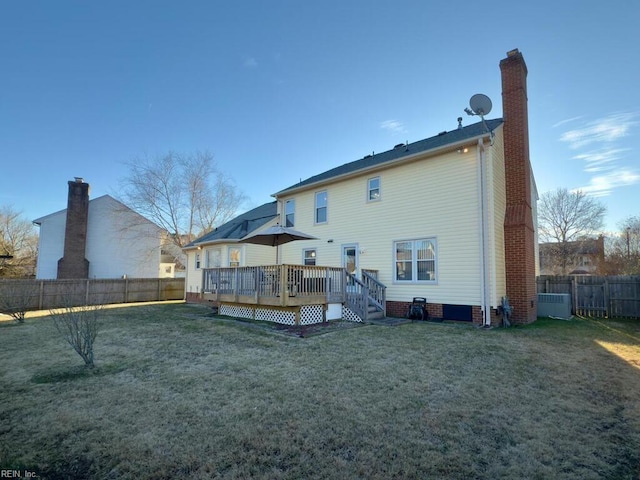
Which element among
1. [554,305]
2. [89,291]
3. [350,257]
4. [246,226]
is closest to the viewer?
[554,305]

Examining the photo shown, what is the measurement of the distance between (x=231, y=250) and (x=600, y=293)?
16.7m

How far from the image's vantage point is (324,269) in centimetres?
998

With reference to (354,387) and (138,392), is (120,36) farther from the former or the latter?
(354,387)

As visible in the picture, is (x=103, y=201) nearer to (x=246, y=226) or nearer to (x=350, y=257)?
(x=246, y=226)

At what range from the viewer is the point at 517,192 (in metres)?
10.4

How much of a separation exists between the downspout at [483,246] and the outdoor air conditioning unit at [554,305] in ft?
13.7

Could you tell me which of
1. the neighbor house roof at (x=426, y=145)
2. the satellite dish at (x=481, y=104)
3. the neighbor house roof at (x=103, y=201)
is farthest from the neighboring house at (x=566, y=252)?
the neighbor house roof at (x=103, y=201)

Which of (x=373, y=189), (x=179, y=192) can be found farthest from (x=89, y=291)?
(x=373, y=189)

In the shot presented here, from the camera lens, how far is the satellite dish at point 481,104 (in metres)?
9.97

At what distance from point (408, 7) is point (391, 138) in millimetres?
6325

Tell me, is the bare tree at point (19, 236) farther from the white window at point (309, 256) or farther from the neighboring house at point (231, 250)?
the white window at point (309, 256)

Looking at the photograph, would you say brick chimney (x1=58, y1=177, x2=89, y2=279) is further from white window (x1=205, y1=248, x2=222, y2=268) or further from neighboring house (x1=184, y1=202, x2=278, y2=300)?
white window (x1=205, y1=248, x2=222, y2=268)

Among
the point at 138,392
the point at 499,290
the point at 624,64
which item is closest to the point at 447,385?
the point at 138,392

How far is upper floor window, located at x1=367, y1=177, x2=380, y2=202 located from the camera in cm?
1243
